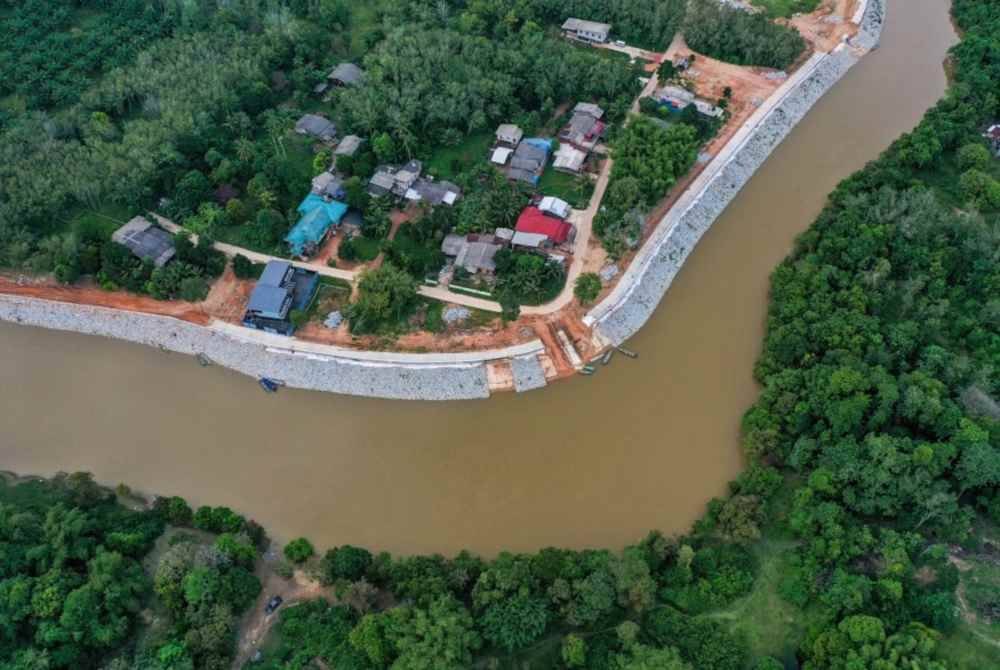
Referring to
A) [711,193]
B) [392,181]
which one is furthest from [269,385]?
[711,193]

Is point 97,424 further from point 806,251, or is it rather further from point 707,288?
point 806,251

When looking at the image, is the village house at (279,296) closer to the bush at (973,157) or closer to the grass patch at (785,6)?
the bush at (973,157)

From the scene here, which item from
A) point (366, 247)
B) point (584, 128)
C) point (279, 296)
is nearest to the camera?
point (279, 296)

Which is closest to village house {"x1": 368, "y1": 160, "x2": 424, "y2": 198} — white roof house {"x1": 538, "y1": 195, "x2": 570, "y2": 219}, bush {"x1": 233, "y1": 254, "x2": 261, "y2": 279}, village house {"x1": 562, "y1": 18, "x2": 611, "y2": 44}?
white roof house {"x1": 538, "y1": 195, "x2": 570, "y2": 219}

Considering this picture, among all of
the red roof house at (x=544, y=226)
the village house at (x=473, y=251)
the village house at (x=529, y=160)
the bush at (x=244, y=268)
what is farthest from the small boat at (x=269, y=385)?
the village house at (x=529, y=160)

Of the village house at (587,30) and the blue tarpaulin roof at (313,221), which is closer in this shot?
the blue tarpaulin roof at (313,221)

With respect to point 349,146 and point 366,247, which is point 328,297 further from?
point 349,146
